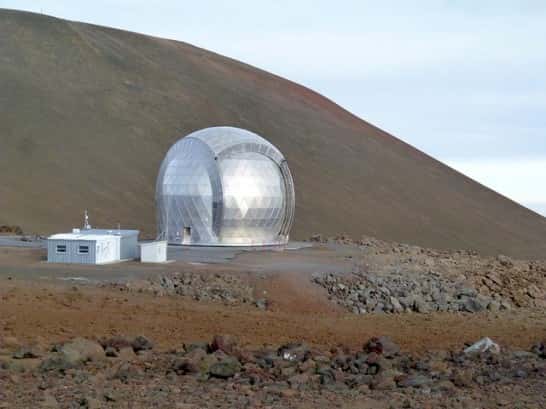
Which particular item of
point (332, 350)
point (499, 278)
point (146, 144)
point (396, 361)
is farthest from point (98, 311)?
point (146, 144)

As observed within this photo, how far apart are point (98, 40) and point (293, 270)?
68.4 m

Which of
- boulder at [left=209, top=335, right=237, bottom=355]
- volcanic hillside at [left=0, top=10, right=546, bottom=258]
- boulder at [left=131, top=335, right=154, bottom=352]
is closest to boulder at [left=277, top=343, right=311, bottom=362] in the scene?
boulder at [left=209, top=335, right=237, bottom=355]

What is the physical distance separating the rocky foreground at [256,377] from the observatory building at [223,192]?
16.4 m

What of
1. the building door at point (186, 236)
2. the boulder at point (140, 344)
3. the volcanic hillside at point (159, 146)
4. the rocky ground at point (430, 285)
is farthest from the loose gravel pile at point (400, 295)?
the volcanic hillside at point (159, 146)

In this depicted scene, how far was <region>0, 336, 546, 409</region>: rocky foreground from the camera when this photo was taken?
34.8ft

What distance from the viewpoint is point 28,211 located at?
2110 inches

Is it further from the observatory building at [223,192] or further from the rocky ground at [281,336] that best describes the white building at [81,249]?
the observatory building at [223,192]

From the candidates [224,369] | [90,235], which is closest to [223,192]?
[90,235]

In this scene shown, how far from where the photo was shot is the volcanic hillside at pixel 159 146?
201 ft

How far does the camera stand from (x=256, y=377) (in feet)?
38.1

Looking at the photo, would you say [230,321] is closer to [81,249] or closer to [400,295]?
[400,295]

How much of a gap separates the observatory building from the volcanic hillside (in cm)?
2011

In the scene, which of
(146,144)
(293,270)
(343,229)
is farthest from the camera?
(146,144)

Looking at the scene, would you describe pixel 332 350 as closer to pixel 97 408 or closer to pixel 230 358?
pixel 230 358
